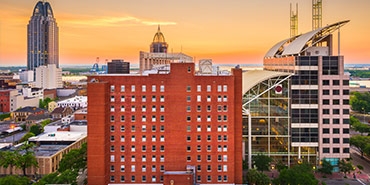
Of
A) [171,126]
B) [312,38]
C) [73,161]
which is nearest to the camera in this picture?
[171,126]

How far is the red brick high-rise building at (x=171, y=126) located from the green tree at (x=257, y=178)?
345cm

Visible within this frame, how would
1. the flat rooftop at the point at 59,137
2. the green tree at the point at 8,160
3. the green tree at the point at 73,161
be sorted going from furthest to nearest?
the flat rooftop at the point at 59,137, the green tree at the point at 8,160, the green tree at the point at 73,161

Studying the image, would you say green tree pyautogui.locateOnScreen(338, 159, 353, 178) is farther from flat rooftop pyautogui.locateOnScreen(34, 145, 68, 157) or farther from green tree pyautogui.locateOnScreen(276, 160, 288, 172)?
flat rooftop pyautogui.locateOnScreen(34, 145, 68, 157)

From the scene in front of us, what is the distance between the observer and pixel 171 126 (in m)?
65.7

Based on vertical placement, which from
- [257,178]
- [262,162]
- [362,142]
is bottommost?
[257,178]

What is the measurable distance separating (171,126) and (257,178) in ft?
59.0

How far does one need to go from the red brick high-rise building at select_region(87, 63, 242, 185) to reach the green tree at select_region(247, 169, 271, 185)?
3.45m

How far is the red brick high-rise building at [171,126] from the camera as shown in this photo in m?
65.5

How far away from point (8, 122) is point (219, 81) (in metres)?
120

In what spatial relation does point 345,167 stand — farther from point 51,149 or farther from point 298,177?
point 51,149

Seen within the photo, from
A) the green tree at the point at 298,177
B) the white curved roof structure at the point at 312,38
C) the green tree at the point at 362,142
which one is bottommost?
the green tree at the point at 298,177

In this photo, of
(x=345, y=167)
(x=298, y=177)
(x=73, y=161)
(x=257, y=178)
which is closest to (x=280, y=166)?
(x=257, y=178)

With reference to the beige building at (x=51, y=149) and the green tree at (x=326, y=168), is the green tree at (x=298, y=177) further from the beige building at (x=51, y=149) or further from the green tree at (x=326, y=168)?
the beige building at (x=51, y=149)

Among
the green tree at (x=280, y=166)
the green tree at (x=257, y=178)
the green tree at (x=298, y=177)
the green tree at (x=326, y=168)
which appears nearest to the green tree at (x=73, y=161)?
the green tree at (x=257, y=178)
